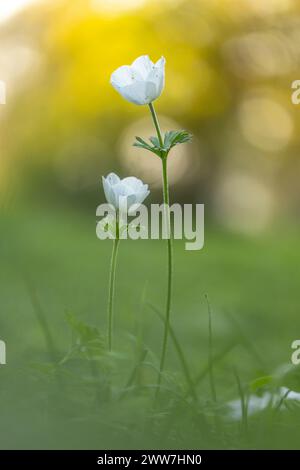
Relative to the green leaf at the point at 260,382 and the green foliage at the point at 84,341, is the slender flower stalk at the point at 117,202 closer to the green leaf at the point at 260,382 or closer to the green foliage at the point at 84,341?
the green foliage at the point at 84,341

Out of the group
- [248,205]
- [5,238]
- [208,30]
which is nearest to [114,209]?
[5,238]

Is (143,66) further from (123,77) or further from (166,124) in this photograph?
(166,124)

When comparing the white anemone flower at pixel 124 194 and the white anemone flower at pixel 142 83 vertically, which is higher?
the white anemone flower at pixel 142 83

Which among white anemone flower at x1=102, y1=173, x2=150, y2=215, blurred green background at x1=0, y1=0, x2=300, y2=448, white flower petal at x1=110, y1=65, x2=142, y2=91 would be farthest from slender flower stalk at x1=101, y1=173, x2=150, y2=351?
blurred green background at x1=0, y1=0, x2=300, y2=448

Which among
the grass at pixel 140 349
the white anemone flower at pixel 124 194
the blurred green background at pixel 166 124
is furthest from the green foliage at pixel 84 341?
the blurred green background at pixel 166 124

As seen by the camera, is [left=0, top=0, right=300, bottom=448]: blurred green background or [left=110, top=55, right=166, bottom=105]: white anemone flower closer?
[left=110, top=55, right=166, bottom=105]: white anemone flower

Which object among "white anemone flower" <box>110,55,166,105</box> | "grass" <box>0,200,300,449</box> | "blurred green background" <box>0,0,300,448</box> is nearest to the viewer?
"grass" <box>0,200,300,449</box>

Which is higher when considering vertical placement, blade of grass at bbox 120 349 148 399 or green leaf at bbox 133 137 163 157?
green leaf at bbox 133 137 163 157

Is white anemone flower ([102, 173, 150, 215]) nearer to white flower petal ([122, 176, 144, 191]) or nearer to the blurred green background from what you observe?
white flower petal ([122, 176, 144, 191])

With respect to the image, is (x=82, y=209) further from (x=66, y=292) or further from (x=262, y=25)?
(x=66, y=292)
